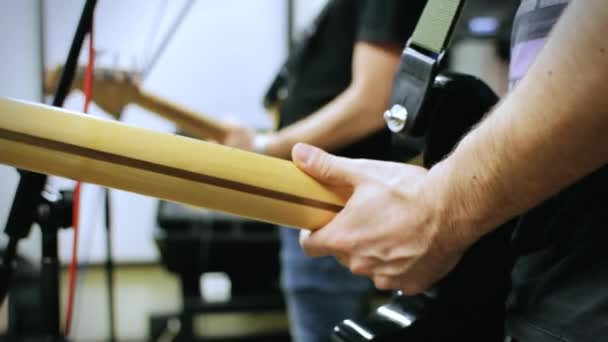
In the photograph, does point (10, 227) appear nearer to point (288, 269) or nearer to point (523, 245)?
point (523, 245)

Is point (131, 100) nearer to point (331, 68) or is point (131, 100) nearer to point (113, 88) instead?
point (113, 88)

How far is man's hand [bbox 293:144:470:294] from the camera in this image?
18.6 inches

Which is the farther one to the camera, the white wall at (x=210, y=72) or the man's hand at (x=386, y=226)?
the white wall at (x=210, y=72)

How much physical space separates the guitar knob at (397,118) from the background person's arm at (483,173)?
10cm

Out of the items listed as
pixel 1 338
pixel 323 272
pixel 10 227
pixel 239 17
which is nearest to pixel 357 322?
pixel 10 227

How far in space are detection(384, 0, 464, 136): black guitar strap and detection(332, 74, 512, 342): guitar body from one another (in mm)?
11

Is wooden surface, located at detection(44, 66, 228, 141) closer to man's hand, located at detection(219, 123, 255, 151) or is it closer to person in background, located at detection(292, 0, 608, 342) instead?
man's hand, located at detection(219, 123, 255, 151)

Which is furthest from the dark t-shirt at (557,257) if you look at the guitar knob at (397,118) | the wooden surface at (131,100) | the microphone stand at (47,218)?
the wooden surface at (131,100)

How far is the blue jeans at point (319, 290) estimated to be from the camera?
3.72 ft

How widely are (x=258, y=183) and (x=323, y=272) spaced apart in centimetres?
67

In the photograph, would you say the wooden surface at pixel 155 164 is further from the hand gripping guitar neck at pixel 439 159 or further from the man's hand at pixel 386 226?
the hand gripping guitar neck at pixel 439 159

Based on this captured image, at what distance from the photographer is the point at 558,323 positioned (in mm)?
462

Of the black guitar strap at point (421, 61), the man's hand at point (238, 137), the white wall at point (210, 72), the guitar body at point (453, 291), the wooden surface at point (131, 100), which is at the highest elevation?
the black guitar strap at point (421, 61)

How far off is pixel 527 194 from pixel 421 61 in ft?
0.72
